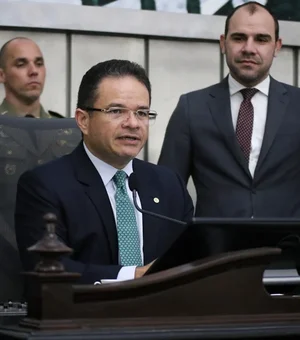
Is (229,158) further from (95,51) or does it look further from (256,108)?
(95,51)

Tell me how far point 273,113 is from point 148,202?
61.3 inches

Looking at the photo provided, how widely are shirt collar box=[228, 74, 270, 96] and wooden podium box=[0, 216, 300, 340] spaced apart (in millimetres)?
2543

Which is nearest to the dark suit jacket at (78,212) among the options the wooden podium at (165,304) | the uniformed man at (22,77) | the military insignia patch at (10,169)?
the military insignia patch at (10,169)

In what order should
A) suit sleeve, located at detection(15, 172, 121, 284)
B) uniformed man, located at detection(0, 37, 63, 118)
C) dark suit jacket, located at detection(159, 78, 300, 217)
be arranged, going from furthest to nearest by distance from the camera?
1. uniformed man, located at detection(0, 37, 63, 118)
2. dark suit jacket, located at detection(159, 78, 300, 217)
3. suit sleeve, located at detection(15, 172, 121, 284)

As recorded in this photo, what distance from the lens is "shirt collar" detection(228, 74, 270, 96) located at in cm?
486

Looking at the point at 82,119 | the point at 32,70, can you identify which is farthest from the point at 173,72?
the point at 82,119

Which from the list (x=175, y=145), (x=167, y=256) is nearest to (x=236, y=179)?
(x=175, y=145)

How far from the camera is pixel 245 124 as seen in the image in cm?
479

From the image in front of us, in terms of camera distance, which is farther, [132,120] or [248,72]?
[248,72]

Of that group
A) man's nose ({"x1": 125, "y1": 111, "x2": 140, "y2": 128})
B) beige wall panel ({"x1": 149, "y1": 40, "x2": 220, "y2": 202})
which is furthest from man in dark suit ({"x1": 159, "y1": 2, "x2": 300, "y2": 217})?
man's nose ({"x1": 125, "y1": 111, "x2": 140, "y2": 128})

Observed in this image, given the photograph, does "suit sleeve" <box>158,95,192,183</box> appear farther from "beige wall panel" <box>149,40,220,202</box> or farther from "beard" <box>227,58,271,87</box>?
"beige wall panel" <box>149,40,220,202</box>

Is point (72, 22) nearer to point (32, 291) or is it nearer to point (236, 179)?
point (236, 179)

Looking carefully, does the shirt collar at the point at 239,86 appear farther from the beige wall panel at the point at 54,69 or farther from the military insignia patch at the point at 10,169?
the military insignia patch at the point at 10,169

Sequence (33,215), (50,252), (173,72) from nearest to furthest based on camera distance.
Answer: (50,252) → (33,215) → (173,72)
